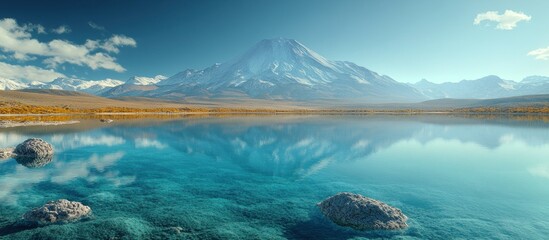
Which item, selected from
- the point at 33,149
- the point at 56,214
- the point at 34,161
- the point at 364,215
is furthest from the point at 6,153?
the point at 364,215

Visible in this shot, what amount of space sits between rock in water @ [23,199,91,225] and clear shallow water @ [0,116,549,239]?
1.59 ft

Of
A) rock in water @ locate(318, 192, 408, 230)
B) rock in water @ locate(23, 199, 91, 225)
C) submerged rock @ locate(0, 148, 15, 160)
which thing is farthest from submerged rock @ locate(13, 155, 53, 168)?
rock in water @ locate(318, 192, 408, 230)

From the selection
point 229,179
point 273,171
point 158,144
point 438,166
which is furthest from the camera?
point 158,144

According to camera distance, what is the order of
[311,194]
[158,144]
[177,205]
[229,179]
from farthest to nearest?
[158,144] → [229,179] → [311,194] → [177,205]

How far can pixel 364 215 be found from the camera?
39.2 ft

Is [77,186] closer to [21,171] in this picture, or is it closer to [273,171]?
[21,171]

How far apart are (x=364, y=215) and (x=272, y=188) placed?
6353 mm

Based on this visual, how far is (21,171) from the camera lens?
20.0 m

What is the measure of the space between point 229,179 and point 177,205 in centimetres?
564

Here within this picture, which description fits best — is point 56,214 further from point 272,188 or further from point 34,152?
point 34,152

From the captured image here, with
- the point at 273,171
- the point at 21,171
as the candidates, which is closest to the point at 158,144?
the point at 21,171

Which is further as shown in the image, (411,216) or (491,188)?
(491,188)

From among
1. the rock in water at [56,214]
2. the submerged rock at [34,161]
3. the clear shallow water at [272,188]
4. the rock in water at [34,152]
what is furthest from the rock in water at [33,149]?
the rock in water at [56,214]

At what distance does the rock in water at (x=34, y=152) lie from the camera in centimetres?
2366
